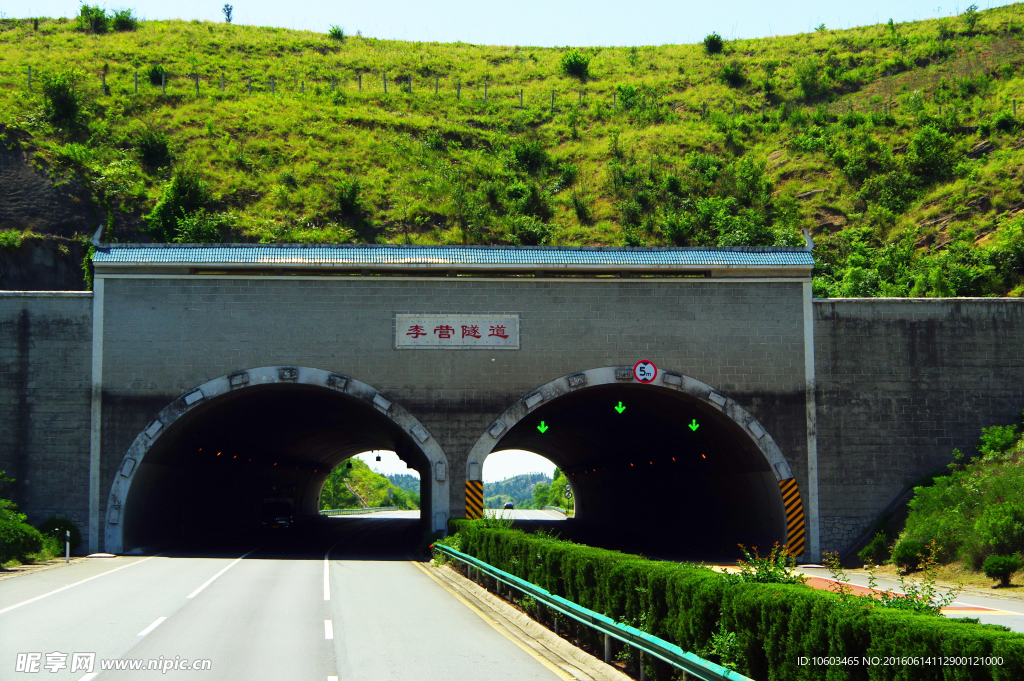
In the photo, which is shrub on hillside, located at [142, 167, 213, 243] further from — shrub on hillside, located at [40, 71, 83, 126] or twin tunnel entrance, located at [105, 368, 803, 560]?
twin tunnel entrance, located at [105, 368, 803, 560]

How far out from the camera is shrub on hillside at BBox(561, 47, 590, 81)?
85625 millimetres

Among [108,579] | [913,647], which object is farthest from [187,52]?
[913,647]

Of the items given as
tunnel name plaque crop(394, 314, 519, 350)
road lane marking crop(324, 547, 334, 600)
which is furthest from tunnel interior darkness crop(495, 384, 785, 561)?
road lane marking crop(324, 547, 334, 600)

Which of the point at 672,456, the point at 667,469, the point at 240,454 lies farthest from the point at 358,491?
the point at 672,456

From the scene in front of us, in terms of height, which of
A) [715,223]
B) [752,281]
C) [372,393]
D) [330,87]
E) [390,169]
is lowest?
[372,393]

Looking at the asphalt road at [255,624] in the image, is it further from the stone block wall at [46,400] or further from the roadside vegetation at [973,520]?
the roadside vegetation at [973,520]

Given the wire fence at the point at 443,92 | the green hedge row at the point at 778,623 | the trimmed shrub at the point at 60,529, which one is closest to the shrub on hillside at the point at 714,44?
the wire fence at the point at 443,92

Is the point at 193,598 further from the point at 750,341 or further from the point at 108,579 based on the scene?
the point at 750,341

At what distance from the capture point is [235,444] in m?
41.2

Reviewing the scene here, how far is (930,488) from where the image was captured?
28.1 m

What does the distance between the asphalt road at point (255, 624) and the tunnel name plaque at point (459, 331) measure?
25.7 ft

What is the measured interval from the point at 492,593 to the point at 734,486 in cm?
1634

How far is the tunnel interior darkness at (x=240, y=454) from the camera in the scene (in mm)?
31047

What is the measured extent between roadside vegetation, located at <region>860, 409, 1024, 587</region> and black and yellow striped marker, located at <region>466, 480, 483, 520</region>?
12329 millimetres
